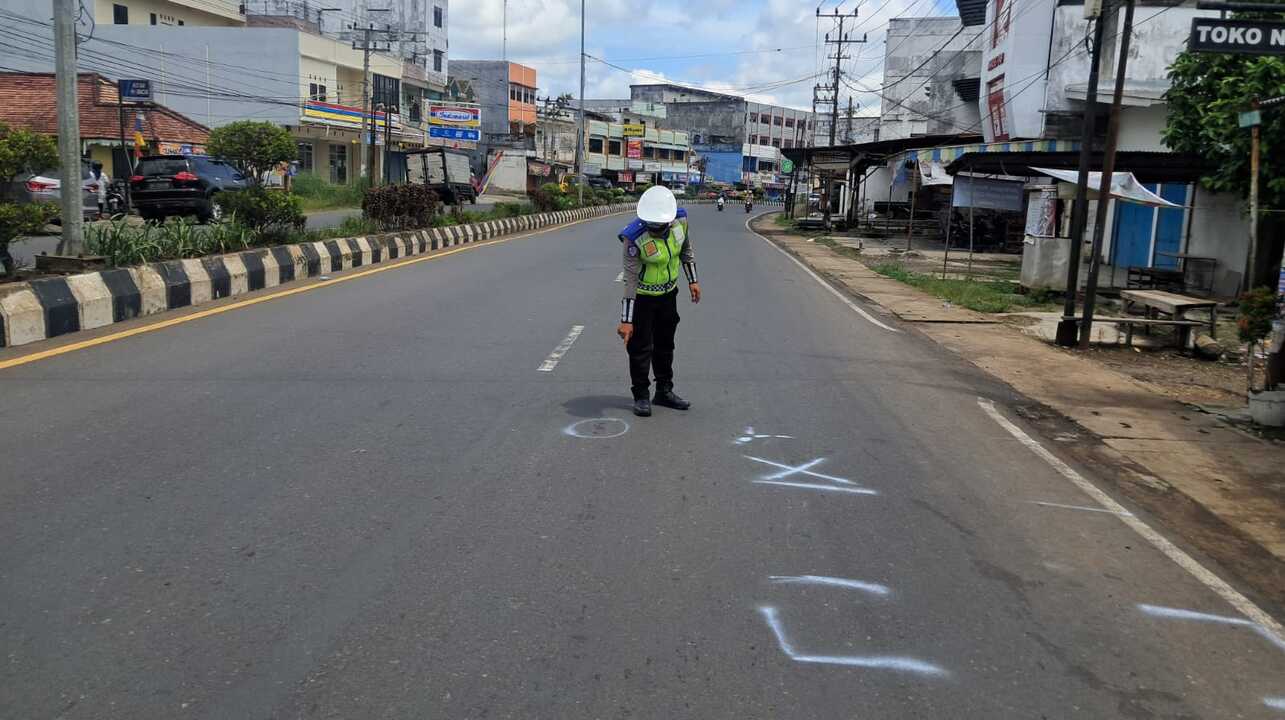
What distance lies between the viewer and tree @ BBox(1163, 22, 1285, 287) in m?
14.2

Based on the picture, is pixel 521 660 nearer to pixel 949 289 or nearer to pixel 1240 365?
pixel 1240 365

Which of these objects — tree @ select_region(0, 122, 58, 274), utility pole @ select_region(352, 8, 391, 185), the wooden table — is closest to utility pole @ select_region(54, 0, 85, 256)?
tree @ select_region(0, 122, 58, 274)

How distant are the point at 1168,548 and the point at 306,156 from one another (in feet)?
171

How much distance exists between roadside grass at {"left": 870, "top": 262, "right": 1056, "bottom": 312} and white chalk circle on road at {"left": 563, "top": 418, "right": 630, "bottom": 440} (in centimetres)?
1018

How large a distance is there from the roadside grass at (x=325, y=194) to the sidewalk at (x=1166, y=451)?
31.6 metres

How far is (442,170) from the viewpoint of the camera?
134ft

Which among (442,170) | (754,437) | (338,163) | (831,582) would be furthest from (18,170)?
(338,163)

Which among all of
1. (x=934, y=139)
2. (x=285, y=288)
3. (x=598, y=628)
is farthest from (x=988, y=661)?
(x=934, y=139)

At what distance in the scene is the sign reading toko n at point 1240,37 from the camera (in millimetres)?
8383

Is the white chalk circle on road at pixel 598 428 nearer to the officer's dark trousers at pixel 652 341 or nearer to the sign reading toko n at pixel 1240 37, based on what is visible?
the officer's dark trousers at pixel 652 341

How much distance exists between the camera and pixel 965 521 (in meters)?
5.17

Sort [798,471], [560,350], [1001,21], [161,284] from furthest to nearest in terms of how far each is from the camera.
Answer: [1001,21]
[161,284]
[560,350]
[798,471]

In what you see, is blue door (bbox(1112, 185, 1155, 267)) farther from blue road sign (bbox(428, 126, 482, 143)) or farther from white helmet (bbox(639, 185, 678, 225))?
blue road sign (bbox(428, 126, 482, 143))

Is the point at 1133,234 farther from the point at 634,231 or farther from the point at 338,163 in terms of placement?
the point at 338,163
